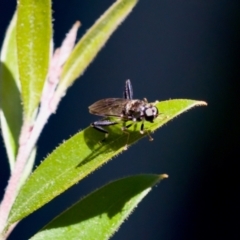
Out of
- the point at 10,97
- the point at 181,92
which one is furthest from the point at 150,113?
the point at 181,92

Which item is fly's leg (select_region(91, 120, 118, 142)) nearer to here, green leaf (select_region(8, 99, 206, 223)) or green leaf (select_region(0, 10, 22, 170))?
green leaf (select_region(8, 99, 206, 223))

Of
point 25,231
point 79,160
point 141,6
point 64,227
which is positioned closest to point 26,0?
point 79,160

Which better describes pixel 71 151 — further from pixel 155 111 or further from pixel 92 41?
pixel 92 41

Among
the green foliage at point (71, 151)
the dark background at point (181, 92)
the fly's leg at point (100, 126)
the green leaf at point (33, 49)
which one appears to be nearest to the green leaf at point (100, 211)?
the green foliage at point (71, 151)

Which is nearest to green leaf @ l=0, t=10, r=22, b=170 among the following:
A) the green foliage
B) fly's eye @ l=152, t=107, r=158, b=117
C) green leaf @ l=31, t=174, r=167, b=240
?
the green foliage

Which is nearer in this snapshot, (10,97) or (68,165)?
(68,165)
